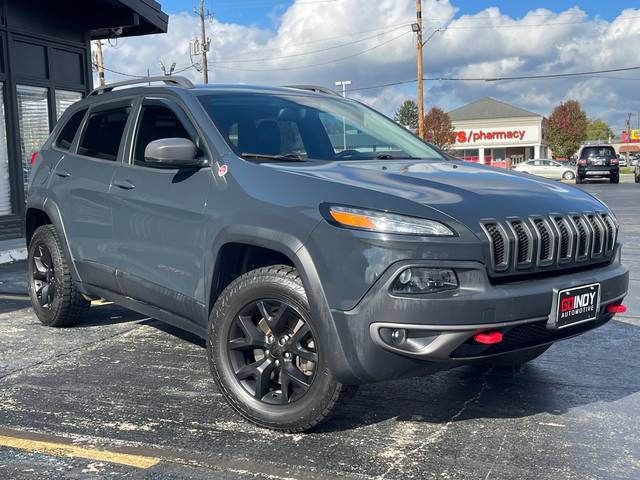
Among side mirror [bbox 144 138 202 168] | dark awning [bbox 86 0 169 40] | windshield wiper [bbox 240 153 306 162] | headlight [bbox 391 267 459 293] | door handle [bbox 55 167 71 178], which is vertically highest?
dark awning [bbox 86 0 169 40]

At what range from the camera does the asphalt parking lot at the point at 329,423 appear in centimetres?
319

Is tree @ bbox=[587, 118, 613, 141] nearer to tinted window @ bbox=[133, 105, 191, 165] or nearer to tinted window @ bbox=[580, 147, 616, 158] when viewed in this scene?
tinted window @ bbox=[580, 147, 616, 158]

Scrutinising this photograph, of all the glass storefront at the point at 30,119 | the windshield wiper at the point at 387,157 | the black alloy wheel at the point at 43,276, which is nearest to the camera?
the windshield wiper at the point at 387,157

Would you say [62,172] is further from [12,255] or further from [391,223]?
[12,255]

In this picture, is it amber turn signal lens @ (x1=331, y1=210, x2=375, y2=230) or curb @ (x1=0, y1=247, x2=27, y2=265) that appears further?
curb @ (x1=0, y1=247, x2=27, y2=265)

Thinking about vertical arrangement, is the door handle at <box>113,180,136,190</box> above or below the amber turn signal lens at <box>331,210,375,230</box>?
above

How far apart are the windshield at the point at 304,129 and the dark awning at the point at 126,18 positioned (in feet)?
28.6

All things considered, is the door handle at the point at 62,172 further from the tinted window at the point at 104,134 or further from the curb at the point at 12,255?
the curb at the point at 12,255

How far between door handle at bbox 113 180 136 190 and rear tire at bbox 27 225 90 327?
3.50 ft

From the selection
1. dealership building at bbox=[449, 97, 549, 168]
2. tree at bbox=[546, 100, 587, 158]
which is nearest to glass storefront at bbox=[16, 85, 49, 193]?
dealership building at bbox=[449, 97, 549, 168]

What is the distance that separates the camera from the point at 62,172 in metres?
5.38

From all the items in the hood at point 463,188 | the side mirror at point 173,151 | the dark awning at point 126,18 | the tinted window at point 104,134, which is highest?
the dark awning at point 126,18

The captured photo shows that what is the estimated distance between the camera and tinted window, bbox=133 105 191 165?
14.5 ft

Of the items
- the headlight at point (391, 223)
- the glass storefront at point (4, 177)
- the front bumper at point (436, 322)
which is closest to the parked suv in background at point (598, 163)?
the glass storefront at point (4, 177)
